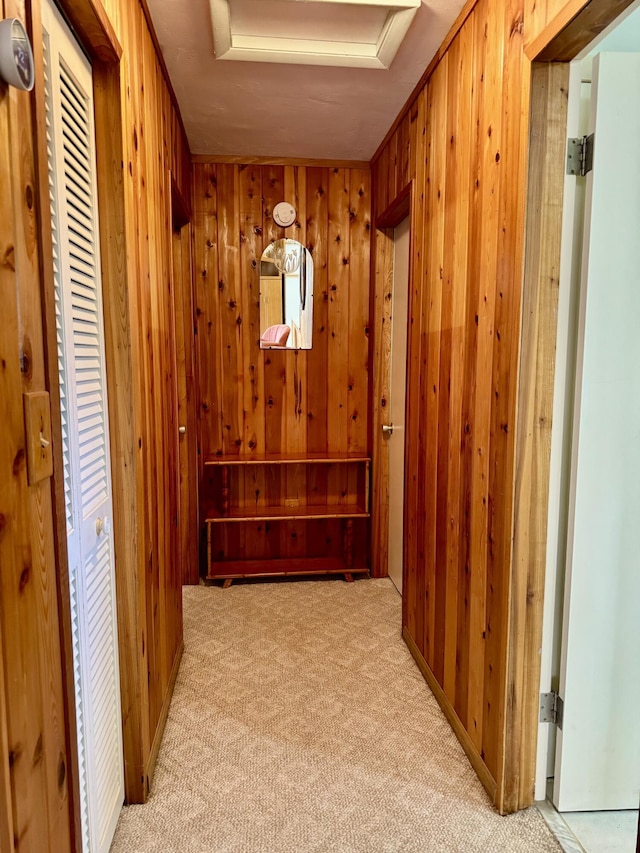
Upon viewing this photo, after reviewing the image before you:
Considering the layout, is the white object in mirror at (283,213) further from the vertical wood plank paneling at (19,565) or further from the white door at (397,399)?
the vertical wood plank paneling at (19,565)

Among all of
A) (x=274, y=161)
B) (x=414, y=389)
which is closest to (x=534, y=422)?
(x=414, y=389)

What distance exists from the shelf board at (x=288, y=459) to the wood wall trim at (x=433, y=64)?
1753 millimetres

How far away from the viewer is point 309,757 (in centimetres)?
178

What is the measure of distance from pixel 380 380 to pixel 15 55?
2636 mm

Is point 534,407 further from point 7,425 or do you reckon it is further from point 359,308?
point 359,308

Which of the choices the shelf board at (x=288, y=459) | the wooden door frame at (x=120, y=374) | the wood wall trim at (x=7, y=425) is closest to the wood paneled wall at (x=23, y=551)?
the wood wall trim at (x=7, y=425)

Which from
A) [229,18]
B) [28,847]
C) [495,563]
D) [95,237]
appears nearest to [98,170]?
[95,237]

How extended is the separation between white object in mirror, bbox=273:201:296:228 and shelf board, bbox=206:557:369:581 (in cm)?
209

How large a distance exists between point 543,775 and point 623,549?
2.34 feet

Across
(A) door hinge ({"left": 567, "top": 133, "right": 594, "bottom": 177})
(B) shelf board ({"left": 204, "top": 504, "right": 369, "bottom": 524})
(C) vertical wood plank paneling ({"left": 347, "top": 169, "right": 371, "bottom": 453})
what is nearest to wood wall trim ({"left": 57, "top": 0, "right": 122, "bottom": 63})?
(A) door hinge ({"left": 567, "top": 133, "right": 594, "bottom": 177})

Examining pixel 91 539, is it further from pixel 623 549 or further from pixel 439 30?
pixel 439 30

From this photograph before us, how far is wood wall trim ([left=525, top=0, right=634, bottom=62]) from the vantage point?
1.12 m

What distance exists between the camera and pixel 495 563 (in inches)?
62.1

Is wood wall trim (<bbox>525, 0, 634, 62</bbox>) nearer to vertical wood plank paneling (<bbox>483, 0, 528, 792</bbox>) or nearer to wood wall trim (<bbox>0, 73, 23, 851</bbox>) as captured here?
vertical wood plank paneling (<bbox>483, 0, 528, 792</bbox>)
